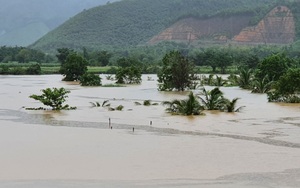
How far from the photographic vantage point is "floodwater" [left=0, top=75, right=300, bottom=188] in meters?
15.9

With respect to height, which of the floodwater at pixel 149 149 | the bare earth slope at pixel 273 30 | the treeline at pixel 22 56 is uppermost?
the bare earth slope at pixel 273 30

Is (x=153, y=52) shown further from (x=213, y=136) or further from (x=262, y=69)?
(x=213, y=136)

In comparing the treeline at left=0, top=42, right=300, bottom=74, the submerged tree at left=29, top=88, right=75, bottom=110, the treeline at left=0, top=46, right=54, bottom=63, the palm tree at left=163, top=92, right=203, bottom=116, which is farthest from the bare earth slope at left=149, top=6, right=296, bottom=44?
the palm tree at left=163, top=92, right=203, bottom=116

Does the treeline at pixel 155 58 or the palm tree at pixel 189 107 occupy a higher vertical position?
the palm tree at pixel 189 107

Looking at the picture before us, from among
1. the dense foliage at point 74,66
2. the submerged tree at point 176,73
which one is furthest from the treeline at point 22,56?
the submerged tree at point 176,73

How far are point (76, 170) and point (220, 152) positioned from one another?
5.59m

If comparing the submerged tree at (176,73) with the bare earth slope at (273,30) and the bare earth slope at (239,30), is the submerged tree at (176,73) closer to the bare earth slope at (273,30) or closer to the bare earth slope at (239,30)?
the bare earth slope at (239,30)

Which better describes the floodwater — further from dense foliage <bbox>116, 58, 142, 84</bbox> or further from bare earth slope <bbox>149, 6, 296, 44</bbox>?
bare earth slope <bbox>149, 6, 296, 44</bbox>

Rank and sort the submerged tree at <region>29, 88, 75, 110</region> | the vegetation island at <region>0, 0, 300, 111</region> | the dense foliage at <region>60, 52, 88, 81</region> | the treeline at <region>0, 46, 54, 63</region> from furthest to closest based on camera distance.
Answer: the treeline at <region>0, 46, 54, 63</region>
the dense foliage at <region>60, 52, 88, 81</region>
the vegetation island at <region>0, 0, 300, 111</region>
the submerged tree at <region>29, 88, 75, 110</region>

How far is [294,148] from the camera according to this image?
20812mm

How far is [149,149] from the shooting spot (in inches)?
817

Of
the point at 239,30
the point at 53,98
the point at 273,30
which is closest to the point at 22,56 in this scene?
the point at 239,30

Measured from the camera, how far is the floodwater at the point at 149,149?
15945mm

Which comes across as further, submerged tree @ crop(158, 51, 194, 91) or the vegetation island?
submerged tree @ crop(158, 51, 194, 91)
